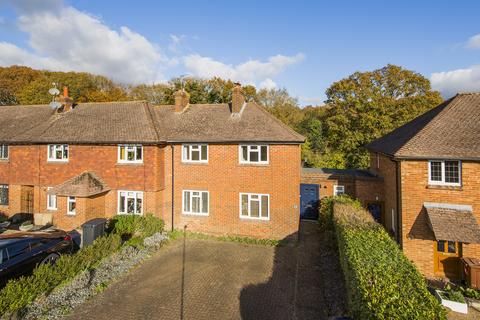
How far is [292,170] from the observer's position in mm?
14203

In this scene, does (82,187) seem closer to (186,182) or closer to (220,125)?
(186,182)

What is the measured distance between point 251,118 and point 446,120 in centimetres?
957

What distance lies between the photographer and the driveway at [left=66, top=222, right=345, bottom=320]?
8180 millimetres

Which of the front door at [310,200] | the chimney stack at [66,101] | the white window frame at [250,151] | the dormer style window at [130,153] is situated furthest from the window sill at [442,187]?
the chimney stack at [66,101]

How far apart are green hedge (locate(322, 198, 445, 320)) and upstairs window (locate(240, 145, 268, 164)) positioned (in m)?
6.25

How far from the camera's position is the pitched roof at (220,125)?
1444 centimetres

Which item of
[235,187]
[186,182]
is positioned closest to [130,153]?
[186,182]

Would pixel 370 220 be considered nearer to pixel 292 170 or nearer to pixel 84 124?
pixel 292 170

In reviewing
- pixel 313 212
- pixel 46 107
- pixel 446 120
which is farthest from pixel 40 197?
pixel 446 120

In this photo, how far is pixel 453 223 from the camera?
34.2 ft

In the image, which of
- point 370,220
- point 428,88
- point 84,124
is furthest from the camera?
point 428,88

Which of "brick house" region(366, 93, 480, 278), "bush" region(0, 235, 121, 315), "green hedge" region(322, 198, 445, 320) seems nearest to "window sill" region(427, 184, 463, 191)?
"brick house" region(366, 93, 480, 278)

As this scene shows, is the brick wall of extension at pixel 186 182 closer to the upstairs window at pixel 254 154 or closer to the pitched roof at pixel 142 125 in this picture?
the upstairs window at pixel 254 154

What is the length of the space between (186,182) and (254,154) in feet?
14.2
